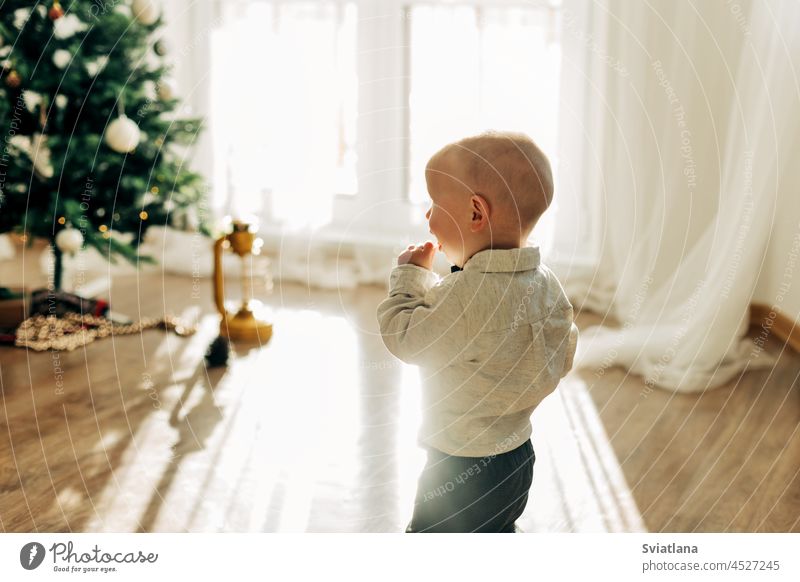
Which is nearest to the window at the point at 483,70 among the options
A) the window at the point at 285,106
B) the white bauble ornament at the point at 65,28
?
the window at the point at 285,106

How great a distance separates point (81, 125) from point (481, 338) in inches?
70.6

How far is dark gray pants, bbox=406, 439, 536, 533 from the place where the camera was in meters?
1.11

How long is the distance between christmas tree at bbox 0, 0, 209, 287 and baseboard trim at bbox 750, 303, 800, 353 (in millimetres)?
1708

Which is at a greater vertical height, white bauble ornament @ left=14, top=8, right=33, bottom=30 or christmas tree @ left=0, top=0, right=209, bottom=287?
white bauble ornament @ left=14, top=8, right=33, bottom=30

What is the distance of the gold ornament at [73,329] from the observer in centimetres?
241

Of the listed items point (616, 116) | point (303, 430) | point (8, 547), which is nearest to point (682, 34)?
point (616, 116)

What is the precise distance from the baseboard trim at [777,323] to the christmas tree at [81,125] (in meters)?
1.71

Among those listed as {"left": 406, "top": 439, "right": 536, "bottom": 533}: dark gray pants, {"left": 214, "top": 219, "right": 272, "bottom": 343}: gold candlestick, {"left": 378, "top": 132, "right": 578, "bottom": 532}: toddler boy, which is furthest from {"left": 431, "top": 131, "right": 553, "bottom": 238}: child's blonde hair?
{"left": 214, "top": 219, "right": 272, "bottom": 343}: gold candlestick

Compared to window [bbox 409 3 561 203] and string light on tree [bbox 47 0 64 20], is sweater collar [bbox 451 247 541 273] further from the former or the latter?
window [bbox 409 3 561 203]

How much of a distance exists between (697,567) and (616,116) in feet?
6.16

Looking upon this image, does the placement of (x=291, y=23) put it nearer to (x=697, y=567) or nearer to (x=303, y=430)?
(x=303, y=430)

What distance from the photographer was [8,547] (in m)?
1.17

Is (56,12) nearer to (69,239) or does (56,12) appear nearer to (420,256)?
(69,239)

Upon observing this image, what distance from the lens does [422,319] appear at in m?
1.01
